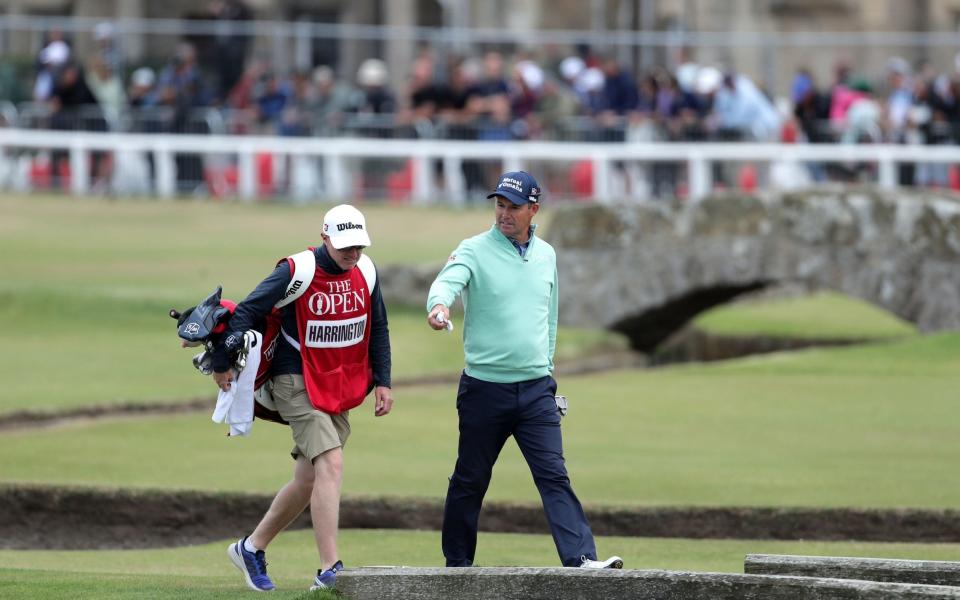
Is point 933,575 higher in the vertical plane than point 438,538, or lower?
higher

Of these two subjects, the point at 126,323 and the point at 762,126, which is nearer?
the point at 126,323

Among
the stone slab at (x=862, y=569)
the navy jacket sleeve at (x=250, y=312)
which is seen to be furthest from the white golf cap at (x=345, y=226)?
the stone slab at (x=862, y=569)

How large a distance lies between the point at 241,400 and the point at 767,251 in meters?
13.9

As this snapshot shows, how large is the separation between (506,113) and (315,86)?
10.8 feet

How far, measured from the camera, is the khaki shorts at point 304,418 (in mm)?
9328

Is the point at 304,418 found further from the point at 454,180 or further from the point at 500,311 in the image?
the point at 454,180

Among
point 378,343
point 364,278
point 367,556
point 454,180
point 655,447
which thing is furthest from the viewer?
point 454,180

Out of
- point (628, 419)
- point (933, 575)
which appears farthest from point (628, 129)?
point (933, 575)

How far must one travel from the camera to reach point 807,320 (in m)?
26.4

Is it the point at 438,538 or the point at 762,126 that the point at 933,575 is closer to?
the point at 438,538

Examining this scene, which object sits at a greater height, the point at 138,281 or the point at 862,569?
the point at 862,569

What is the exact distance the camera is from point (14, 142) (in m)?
31.4

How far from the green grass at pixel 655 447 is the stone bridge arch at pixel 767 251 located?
2.90m

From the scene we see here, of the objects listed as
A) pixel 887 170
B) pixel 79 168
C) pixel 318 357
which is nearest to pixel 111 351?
pixel 318 357
